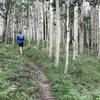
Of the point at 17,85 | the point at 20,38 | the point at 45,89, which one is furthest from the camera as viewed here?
the point at 20,38

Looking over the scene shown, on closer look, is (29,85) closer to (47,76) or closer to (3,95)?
(3,95)

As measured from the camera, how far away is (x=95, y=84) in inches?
801

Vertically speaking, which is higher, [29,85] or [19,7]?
[19,7]

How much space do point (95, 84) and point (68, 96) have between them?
6.82 metres

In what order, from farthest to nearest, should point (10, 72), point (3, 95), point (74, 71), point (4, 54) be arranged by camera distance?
point (4, 54), point (74, 71), point (10, 72), point (3, 95)

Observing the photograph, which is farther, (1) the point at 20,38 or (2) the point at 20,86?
(1) the point at 20,38

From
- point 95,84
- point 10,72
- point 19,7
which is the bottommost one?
point 95,84

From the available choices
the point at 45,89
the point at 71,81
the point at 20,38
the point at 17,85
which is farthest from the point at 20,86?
the point at 20,38

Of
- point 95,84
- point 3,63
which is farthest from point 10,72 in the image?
point 95,84

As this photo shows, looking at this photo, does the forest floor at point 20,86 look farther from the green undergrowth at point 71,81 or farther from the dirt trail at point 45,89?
the green undergrowth at point 71,81

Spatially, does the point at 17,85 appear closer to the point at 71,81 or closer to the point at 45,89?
the point at 45,89

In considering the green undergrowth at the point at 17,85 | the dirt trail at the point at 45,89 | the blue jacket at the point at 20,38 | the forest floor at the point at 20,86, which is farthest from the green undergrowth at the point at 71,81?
the blue jacket at the point at 20,38

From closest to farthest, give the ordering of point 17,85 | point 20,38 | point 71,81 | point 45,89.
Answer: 1. point 17,85
2. point 45,89
3. point 71,81
4. point 20,38

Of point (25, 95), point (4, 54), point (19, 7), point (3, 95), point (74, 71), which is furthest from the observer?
point (19, 7)
